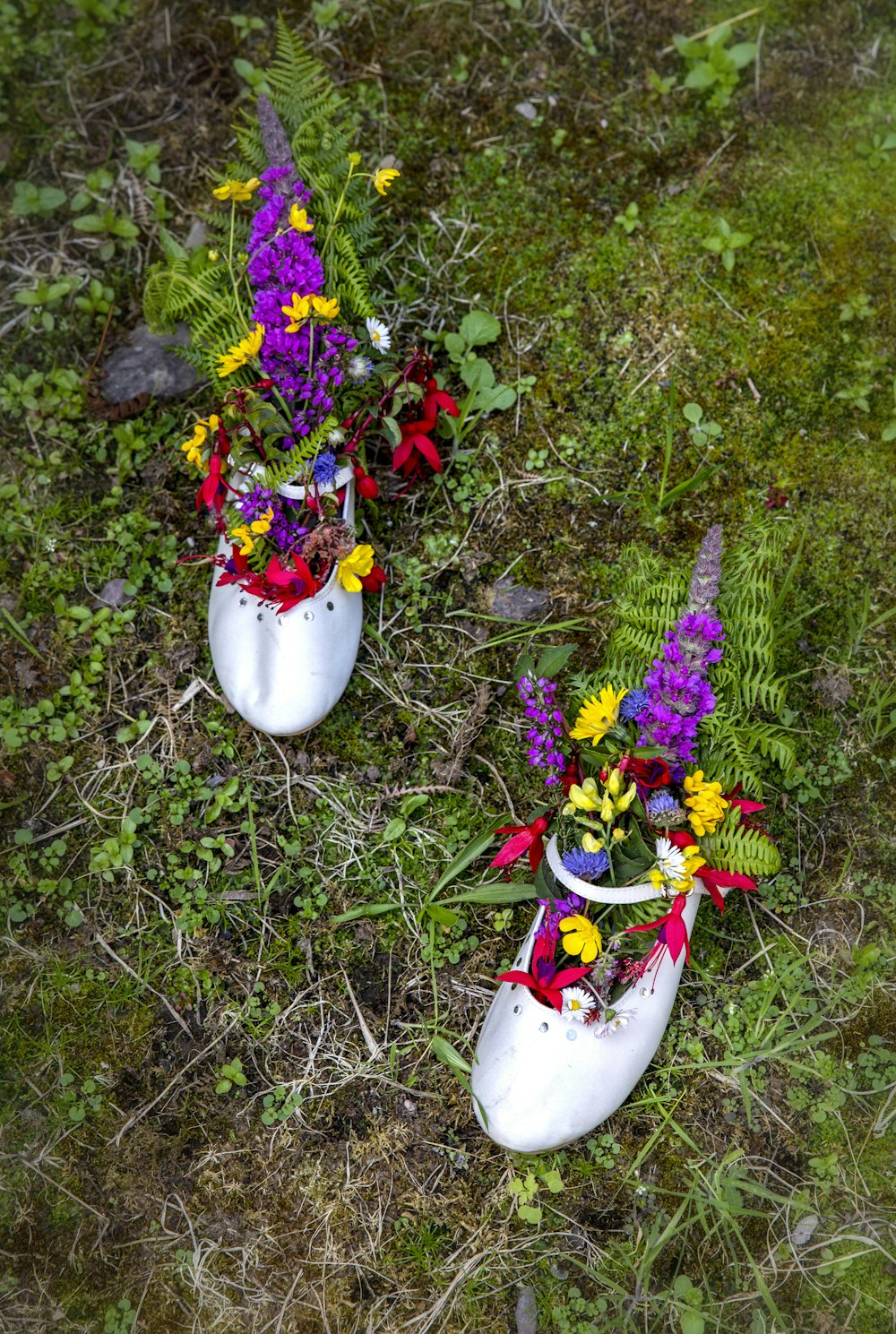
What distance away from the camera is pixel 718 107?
337cm

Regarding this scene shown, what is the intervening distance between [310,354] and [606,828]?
1.37 m

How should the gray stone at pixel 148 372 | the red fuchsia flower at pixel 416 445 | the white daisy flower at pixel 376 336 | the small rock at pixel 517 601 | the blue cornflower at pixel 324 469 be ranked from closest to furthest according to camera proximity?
the blue cornflower at pixel 324 469, the white daisy flower at pixel 376 336, the red fuchsia flower at pixel 416 445, the small rock at pixel 517 601, the gray stone at pixel 148 372

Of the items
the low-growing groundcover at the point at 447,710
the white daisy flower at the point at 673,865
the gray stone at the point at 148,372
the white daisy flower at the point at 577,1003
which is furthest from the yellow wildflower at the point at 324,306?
the white daisy flower at the point at 577,1003

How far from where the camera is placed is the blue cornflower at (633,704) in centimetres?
255

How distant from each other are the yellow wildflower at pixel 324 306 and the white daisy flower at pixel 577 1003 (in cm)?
171

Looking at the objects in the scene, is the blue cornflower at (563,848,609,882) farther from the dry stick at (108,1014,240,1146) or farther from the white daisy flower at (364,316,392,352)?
the white daisy flower at (364,316,392,352)

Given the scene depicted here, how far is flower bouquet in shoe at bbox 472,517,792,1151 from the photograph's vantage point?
246 cm

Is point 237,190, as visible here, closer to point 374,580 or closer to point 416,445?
point 416,445

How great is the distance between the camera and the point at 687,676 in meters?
2.46

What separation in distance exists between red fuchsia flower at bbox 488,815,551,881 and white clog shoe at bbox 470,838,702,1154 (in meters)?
0.04

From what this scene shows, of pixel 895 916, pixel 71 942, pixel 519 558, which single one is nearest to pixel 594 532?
pixel 519 558

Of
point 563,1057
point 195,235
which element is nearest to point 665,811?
point 563,1057

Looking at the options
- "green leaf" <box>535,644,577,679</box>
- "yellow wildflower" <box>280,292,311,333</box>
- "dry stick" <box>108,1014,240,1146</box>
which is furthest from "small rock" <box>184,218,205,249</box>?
"dry stick" <box>108,1014,240,1146</box>

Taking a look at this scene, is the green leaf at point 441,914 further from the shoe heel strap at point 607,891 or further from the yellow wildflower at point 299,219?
the yellow wildflower at point 299,219
